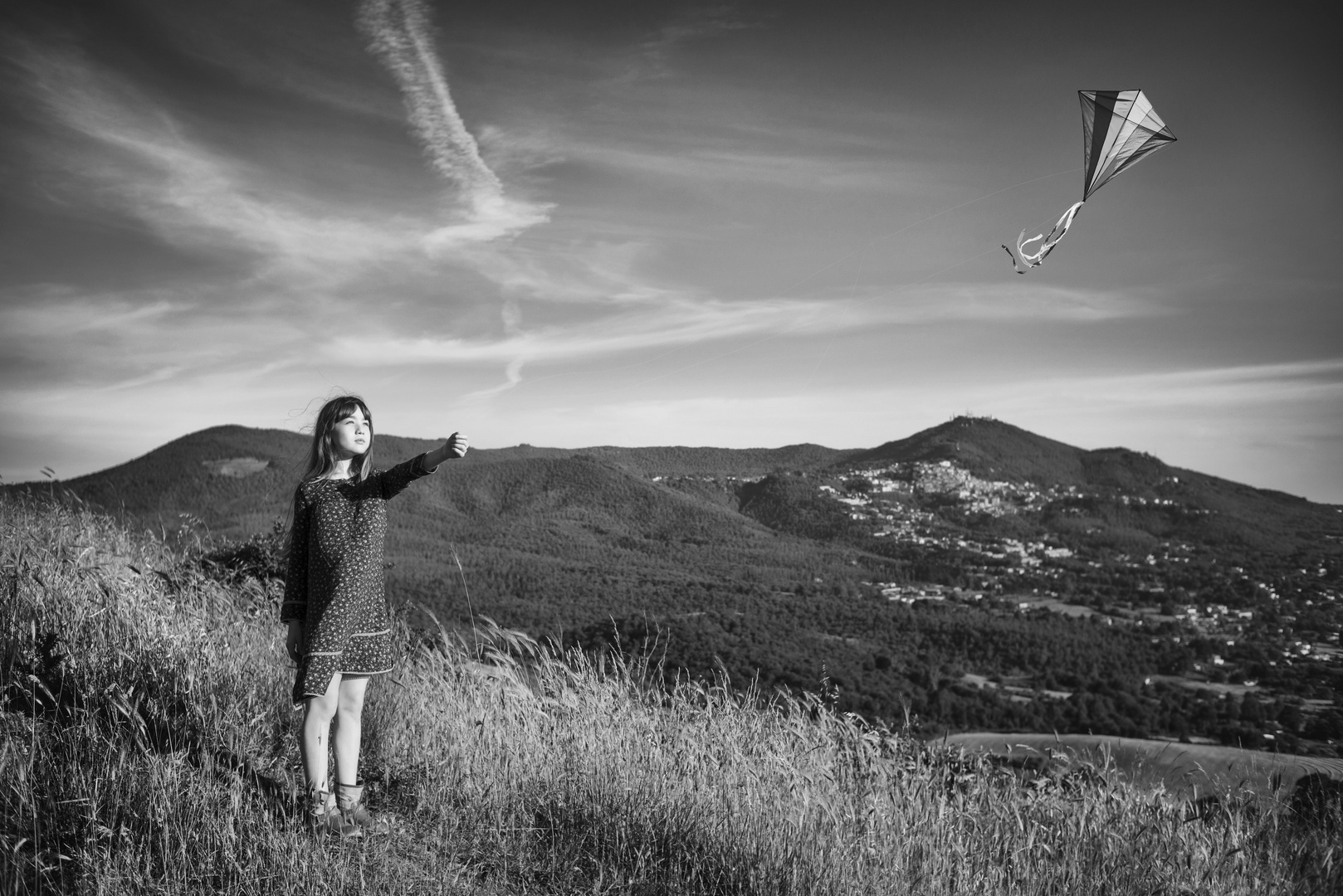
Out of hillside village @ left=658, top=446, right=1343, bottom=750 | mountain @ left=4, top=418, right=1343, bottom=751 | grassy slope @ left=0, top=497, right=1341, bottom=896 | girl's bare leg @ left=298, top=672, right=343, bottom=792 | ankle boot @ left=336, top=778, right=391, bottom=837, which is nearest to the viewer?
grassy slope @ left=0, top=497, right=1341, bottom=896

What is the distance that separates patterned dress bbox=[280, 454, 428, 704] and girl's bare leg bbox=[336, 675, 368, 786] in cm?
8

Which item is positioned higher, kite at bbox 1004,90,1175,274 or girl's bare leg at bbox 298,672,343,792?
kite at bbox 1004,90,1175,274

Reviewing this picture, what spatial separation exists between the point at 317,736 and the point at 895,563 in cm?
11153

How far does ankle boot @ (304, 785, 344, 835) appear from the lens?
8.58ft

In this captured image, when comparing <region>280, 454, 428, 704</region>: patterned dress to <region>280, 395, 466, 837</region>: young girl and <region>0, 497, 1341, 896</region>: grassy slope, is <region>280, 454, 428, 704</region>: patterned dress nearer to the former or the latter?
<region>280, 395, 466, 837</region>: young girl

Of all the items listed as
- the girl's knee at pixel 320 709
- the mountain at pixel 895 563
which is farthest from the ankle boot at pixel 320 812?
the mountain at pixel 895 563

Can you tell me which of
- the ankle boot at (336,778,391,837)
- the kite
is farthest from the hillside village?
the ankle boot at (336,778,391,837)

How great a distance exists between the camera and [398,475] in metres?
3.06

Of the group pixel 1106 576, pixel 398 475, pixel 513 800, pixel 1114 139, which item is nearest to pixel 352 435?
pixel 398 475

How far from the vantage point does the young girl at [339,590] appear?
112 inches

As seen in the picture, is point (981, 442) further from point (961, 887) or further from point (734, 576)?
point (961, 887)

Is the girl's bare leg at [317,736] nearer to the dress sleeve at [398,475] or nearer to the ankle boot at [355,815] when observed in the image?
the ankle boot at [355,815]

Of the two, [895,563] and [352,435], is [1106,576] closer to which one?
Result: [895,563]

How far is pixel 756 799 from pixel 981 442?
179m
